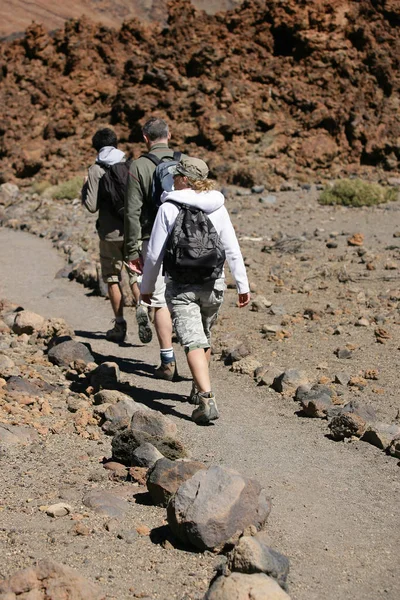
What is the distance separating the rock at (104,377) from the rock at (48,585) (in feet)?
9.05

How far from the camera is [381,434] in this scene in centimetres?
456

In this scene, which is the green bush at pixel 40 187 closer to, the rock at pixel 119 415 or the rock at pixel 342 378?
the rock at pixel 342 378

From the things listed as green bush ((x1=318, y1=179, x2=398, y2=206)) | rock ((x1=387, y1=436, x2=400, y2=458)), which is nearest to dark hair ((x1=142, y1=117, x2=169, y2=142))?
rock ((x1=387, y1=436, x2=400, y2=458))

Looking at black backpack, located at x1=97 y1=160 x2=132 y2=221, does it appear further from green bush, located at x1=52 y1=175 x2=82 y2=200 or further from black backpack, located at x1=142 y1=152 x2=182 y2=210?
green bush, located at x1=52 y1=175 x2=82 y2=200

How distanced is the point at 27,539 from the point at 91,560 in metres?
0.29

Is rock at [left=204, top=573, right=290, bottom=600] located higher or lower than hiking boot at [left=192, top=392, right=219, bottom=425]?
A: higher

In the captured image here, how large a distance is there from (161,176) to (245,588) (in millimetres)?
2898

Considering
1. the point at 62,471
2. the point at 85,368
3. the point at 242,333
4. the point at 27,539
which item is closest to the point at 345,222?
the point at 242,333

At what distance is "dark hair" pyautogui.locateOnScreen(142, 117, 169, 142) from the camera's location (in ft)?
18.1

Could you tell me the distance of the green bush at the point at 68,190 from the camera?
16.0 m

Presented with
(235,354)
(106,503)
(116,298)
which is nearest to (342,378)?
(235,354)

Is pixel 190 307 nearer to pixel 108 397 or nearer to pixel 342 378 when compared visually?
pixel 108 397

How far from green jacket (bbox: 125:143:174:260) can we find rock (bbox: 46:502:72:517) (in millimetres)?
2324

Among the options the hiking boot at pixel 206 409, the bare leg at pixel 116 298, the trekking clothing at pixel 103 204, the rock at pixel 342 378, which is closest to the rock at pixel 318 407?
the rock at pixel 342 378
